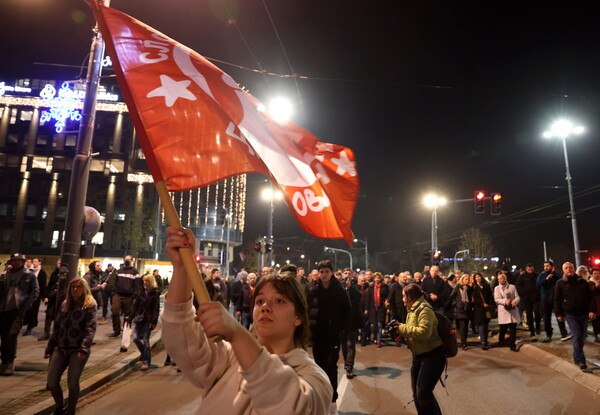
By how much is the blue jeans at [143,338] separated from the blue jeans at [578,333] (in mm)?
9170

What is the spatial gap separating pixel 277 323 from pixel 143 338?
8.32m

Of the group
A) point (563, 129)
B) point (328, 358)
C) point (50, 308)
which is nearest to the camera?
point (328, 358)

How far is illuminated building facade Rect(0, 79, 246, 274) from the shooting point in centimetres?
5878

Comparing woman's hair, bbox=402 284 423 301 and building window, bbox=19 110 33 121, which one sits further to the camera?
building window, bbox=19 110 33 121

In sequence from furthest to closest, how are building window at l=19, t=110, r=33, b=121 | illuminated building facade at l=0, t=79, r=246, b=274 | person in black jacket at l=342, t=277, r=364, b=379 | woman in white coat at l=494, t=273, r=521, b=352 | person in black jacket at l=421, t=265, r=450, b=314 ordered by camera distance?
building window at l=19, t=110, r=33, b=121 < illuminated building facade at l=0, t=79, r=246, b=274 < person in black jacket at l=421, t=265, r=450, b=314 < woman in white coat at l=494, t=273, r=521, b=352 < person in black jacket at l=342, t=277, r=364, b=379

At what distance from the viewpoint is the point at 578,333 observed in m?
8.80

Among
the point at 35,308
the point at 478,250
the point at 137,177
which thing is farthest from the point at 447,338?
the point at 137,177

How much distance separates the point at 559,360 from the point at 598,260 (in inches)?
921

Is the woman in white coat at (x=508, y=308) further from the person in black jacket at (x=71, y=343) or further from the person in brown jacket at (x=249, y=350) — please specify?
the person in brown jacket at (x=249, y=350)

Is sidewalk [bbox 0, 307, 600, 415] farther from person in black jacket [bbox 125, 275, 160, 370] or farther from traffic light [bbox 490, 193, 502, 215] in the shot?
traffic light [bbox 490, 193, 502, 215]

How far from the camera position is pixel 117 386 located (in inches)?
313

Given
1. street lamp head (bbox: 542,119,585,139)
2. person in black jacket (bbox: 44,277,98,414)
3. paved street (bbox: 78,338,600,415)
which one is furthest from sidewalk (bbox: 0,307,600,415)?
street lamp head (bbox: 542,119,585,139)

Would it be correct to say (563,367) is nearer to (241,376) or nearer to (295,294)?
(295,294)

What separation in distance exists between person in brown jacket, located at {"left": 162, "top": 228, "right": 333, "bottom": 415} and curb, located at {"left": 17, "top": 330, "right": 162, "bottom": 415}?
5366mm
